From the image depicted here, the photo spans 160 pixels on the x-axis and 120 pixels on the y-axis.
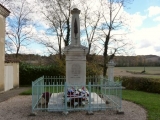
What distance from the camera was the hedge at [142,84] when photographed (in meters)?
15.3

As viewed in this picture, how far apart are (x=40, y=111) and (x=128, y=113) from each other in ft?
10.8

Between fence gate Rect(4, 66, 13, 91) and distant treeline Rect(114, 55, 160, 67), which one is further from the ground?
distant treeline Rect(114, 55, 160, 67)

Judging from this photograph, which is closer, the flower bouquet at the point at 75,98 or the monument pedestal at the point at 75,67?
the flower bouquet at the point at 75,98

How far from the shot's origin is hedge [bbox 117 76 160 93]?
15.3m

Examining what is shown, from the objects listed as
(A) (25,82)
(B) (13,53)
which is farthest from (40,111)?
(B) (13,53)

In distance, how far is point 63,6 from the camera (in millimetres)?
23281

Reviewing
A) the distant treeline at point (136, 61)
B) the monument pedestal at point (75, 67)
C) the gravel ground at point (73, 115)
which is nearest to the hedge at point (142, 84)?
the distant treeline at point (136, 61)

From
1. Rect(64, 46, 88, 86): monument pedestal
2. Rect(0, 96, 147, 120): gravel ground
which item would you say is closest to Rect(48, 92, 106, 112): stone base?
Rect(0, 96, 147, 120): gravel ground

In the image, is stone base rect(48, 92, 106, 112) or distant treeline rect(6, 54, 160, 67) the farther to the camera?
distant treeline rect(6, 54, 160, 67)

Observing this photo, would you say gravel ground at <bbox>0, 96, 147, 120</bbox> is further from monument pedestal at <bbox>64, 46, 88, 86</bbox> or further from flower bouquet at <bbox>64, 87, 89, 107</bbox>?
monument pedestal at <bbox>64, 46, 88, 86</bbox>

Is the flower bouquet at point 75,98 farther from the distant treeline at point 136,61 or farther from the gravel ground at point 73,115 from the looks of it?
the distant treeline at point 136,61

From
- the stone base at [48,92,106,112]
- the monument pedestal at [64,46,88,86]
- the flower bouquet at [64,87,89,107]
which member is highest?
the monument pedestal at [64,46,88,86]

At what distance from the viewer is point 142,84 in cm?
1628

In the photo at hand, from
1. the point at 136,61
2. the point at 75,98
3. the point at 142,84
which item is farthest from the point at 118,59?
the point at 75,98
